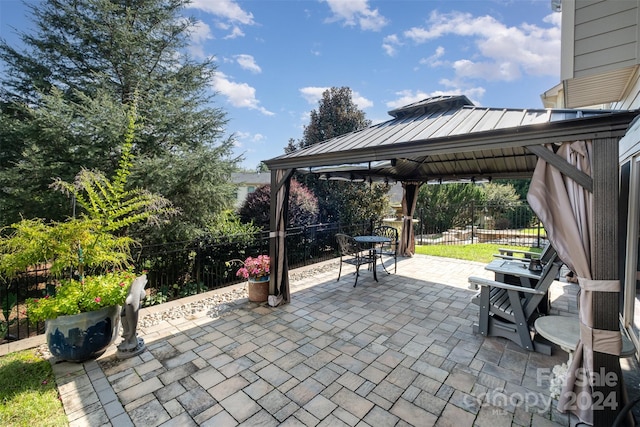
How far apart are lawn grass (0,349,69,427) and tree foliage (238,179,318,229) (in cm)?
493

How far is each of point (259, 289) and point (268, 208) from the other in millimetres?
3366

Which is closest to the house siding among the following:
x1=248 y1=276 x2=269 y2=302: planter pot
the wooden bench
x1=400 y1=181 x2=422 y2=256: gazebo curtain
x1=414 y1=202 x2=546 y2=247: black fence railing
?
the wooden bench

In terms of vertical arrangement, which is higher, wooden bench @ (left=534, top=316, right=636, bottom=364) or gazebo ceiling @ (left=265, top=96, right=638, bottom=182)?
gazebo ceiling @ (left=265, top=96, right=638, bottom=182)

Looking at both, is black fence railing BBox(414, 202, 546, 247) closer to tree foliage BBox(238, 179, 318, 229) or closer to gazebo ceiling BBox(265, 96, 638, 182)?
gazebo ceiling BBox(265, 96, 638, 182)

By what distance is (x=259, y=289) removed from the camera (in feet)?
14.9

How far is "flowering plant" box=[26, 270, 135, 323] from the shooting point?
2.69m

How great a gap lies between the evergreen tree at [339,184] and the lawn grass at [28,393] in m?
6.92

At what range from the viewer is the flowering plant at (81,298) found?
2693 mm

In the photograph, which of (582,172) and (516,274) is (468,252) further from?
(582,172)

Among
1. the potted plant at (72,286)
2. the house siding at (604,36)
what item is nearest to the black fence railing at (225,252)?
the potted plant at (72,286)

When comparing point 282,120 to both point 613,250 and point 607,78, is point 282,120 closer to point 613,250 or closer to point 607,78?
point 607,78

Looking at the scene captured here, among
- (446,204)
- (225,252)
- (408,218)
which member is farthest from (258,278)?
(446,204)

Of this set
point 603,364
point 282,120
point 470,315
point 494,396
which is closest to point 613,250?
point 603,364

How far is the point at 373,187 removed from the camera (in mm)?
9508
